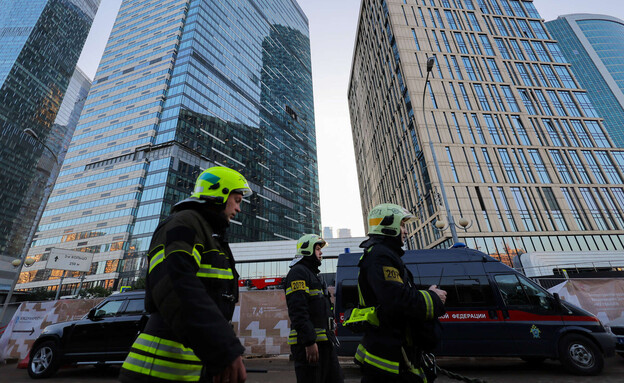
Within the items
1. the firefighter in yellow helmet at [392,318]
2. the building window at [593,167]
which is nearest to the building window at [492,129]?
the building window at [593,167]

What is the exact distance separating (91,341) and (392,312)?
7.82 metres

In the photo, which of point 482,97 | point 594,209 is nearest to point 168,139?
point 482,97

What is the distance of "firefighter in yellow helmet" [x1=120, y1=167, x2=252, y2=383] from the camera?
1.28 m

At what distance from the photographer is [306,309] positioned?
3.41m

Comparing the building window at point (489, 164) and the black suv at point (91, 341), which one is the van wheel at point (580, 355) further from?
the building window at point (489, 164)

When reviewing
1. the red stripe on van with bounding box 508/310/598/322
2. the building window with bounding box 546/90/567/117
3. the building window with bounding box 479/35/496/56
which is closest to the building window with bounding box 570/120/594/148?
the building window with bounding box 546/90/567/117

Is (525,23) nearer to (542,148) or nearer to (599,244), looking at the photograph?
(542,148)

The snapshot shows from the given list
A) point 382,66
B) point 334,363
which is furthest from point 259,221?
point 334,363

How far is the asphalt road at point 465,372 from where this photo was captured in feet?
17.9

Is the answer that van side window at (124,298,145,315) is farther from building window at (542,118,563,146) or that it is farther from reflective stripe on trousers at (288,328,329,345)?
building window at (542,118,563,146)

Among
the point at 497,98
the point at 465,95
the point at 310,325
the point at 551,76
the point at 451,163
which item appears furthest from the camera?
the point at 551,76

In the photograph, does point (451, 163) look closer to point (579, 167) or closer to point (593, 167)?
point (579, 167)

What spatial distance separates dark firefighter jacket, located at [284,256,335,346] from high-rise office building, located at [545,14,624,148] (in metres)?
106

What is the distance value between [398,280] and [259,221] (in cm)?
6940
